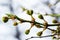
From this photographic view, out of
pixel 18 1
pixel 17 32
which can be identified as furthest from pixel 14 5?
pixel 17 32

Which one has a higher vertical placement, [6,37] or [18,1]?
[18,1]

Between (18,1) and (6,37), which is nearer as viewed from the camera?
(6,37)

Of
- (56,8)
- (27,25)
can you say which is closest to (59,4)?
(56,8)

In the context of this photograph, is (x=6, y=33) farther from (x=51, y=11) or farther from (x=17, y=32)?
(x=51, y=11)

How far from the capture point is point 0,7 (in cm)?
76

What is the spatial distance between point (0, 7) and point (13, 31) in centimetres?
14

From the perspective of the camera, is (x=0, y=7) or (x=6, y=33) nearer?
(x=6, y=33)

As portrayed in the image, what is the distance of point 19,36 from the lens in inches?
25.6

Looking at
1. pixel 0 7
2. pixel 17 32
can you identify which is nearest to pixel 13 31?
pixel 17 32

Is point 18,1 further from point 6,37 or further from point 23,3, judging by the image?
point 6,37

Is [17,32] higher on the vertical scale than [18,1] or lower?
lower

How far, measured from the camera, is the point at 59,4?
685 millimetres

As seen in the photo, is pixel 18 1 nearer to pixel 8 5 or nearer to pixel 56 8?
pixel 8 5

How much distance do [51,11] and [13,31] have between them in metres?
0.16
